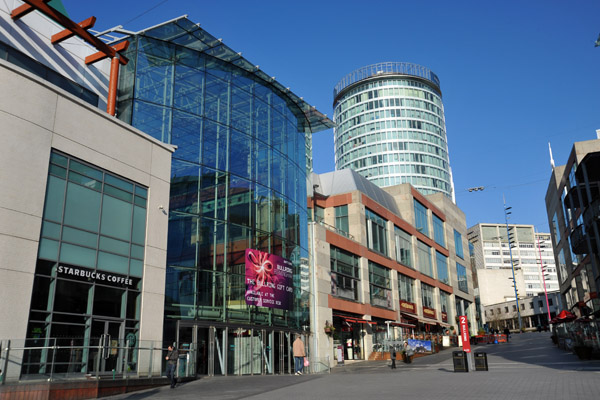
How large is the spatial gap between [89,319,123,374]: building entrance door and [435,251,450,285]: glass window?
49.9 meters

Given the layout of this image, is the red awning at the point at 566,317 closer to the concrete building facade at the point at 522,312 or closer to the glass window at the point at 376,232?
the glass window at the point at 376,232

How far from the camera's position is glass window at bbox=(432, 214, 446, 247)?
66.5 metres

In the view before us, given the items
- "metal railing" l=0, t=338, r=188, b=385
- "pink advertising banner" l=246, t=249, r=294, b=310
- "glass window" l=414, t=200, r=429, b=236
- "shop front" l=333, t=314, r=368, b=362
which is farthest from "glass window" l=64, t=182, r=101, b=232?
"glass window" l=414, t=200, r=429, b=236

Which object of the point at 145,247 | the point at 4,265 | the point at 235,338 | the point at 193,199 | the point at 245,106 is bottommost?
the point at 235,338

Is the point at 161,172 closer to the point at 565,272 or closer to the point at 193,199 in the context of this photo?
the point at 193,199

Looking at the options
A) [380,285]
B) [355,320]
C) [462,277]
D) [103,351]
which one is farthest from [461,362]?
[462,277]

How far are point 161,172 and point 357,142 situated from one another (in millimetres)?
126236

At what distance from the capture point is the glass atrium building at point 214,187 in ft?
89.1

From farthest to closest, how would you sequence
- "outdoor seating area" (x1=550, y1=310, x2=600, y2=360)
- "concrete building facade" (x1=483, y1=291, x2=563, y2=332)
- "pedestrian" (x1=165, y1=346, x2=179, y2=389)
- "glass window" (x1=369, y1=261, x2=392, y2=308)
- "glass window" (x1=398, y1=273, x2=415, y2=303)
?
1. "concrete building facade" (x1=483, y1=291, x2=563, y2=332)
2. "glass window" (x1=398, y1=273, x2=415, y2=303)
3. "glass window" (x1=369, y1=261, x2=392, y2=308)
4. "outdoor seating area" (x1=550, y1=310, x2=600, y2=360)
5. "pedestrian" (x1=165, y1=346, x2=179, y2=389)

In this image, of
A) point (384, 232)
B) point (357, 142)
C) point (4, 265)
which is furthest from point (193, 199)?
point (357, 142)

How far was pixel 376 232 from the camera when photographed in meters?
49.7

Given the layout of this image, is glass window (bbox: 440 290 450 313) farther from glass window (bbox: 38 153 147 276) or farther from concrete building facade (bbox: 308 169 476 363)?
glass window (bbox: 38 153 147 276)

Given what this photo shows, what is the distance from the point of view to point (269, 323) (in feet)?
103

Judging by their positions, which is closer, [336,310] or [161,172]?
[161,172]
